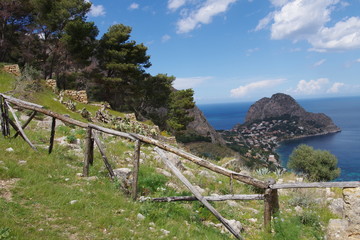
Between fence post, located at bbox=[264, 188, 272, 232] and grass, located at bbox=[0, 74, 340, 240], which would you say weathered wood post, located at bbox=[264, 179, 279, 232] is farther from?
grass, located at bbox=[0, 74, 340, 240]

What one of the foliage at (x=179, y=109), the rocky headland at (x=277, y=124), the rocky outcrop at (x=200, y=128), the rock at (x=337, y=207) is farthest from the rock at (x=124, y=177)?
the rocky headland at (x=277, y=124)

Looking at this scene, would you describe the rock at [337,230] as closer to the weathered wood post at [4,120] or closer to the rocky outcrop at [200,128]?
the weathered wood post at [4,120]

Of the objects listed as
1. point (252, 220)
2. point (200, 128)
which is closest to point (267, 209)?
point (252, 220)

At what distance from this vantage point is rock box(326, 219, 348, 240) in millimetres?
4571

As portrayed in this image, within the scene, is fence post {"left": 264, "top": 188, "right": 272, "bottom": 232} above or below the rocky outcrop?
above

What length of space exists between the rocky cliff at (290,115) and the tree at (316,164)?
371ft

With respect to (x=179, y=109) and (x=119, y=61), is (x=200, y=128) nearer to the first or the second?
(x=179, y=109)

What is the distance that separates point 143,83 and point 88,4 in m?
15.6

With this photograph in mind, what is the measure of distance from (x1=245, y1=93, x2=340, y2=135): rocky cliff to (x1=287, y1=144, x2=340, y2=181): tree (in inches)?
4448

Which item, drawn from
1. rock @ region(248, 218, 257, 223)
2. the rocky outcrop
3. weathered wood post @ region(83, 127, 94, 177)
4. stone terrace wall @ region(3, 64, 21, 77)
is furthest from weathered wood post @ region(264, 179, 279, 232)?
the rocky outcrop

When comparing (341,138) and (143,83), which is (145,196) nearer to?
(143,83)

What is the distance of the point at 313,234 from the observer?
19.6ft

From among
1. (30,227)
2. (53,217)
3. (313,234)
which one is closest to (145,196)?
(53,217)

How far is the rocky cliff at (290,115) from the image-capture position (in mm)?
147475
